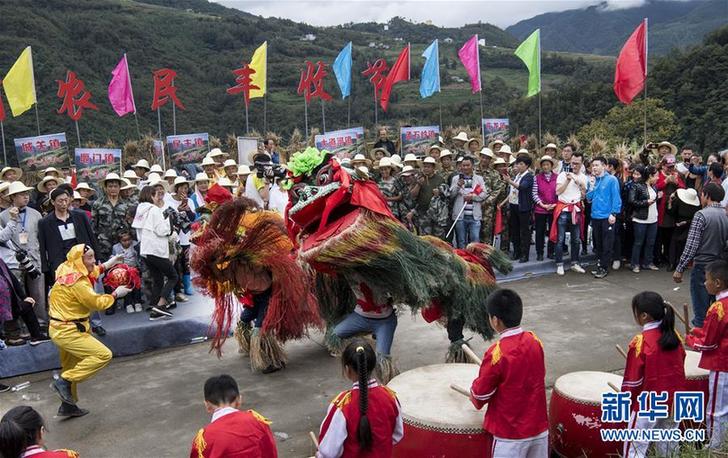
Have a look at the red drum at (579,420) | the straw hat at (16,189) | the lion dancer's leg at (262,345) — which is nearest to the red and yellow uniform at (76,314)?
the lion dancer's leg at (262,345)

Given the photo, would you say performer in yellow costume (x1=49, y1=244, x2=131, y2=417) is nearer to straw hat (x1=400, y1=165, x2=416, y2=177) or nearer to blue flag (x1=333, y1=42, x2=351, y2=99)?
straw hat (x1=400, y1=165, x2=416, y2=177)

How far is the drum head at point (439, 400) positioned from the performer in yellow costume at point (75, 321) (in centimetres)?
239

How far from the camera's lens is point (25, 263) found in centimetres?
610

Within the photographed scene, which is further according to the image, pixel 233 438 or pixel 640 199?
pixel 640 199

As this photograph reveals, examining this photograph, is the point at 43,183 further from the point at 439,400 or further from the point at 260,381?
the point at 439,400

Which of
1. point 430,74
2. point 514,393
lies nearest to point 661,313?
point 514,393

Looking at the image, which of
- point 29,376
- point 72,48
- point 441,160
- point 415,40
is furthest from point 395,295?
point 415,40

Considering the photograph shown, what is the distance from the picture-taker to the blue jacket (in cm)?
834

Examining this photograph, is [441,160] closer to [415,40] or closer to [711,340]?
[711,340]

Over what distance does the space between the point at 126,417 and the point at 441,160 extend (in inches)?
233

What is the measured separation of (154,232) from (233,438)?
14.6ft

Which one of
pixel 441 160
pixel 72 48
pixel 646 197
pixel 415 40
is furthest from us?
pixel 415 40

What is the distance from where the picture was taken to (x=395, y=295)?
4449 mm

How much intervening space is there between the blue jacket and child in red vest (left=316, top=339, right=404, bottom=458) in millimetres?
6229
